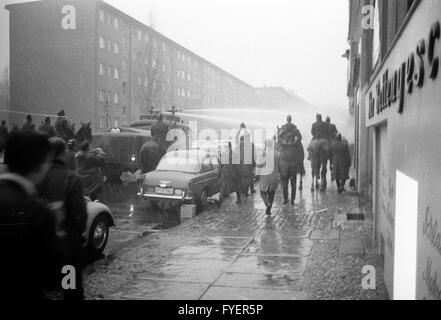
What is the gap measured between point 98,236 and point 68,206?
2984 mm

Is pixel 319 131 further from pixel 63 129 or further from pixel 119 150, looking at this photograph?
pixel 63 129

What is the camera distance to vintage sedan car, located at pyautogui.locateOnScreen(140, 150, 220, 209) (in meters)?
11.6

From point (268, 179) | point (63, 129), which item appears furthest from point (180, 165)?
point (63, 129)

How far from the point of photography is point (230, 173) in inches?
543

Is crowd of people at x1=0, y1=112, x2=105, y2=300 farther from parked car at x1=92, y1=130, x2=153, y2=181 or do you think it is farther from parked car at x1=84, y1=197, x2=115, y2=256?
parked car at x1=92, y1=130, x2=153, y2=181

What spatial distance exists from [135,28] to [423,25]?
1914 inches

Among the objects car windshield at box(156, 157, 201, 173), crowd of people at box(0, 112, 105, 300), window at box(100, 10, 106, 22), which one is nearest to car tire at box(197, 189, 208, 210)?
car windshield at box(156, 157, 201, 173)

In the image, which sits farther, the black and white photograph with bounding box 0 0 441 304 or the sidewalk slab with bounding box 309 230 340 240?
the sidewalk slab with bounding box 309 230 340 240

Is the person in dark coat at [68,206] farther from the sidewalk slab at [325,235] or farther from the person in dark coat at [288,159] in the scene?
the person in dark coat at [288,159]

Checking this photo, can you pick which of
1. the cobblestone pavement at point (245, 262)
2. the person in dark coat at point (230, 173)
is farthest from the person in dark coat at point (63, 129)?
the cobblestone pavement at point (245, 262)

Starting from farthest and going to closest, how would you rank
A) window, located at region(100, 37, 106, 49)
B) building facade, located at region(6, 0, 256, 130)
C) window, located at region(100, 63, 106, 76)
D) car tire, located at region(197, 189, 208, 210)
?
window, located at region(100, 63, 106, 76) → window, located at region(100, 37, 106, 49) → building facade, located at region(6, 0, 256, 130) → car tire, located at region(197, 189, 208, 210)

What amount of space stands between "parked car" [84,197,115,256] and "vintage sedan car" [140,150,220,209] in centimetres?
386

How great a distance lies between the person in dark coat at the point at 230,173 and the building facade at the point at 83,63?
26.8m

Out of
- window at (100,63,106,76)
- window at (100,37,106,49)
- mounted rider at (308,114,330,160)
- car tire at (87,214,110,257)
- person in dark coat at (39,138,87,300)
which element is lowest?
car tire at (87,214,110,257)
